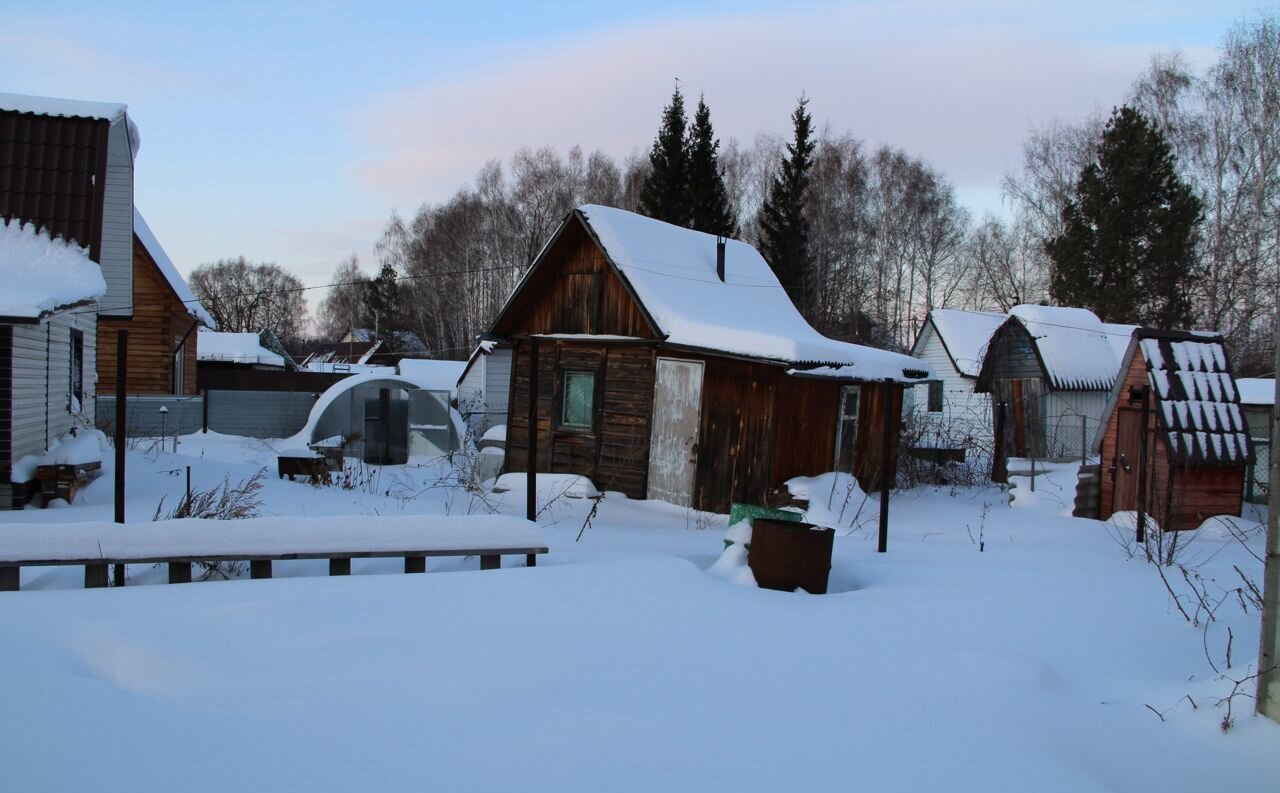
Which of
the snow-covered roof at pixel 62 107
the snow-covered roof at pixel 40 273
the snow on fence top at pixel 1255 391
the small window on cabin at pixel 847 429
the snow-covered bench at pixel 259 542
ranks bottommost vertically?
the snow-covered bench at pixel 259 542

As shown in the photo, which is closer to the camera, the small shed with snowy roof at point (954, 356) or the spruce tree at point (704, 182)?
the small shed with snowy roof at point (954, 356)

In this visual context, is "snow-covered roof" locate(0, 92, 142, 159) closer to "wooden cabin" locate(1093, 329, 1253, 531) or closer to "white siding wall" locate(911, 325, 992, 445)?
"wooden cabin" locate(1093, 329, 1253, 531)

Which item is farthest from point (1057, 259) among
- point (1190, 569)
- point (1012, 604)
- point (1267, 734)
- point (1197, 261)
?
point (1267, 734)

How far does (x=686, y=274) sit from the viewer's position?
14.9 metres

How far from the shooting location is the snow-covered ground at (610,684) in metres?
3.58

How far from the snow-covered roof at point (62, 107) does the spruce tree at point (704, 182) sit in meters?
25.7

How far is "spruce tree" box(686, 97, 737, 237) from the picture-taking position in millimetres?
36469

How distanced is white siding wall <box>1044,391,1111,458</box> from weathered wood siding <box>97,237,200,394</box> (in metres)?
21.6

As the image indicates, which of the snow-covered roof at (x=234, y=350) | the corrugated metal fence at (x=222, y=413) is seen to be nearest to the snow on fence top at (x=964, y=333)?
the corrugated metal fence at (x=222, y=413)

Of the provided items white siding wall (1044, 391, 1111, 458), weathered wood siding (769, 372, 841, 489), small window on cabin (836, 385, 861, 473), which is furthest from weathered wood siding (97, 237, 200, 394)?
white siding wall (1044, 391, 1111, 458)

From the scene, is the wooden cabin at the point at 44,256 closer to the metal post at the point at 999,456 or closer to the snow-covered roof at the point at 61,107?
the snow-covered roof at the point at 61,107

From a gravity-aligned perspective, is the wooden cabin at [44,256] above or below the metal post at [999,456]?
above

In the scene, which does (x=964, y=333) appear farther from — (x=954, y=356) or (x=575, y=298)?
(x=575, y=298)

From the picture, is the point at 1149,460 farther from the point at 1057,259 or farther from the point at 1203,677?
the point at 1057,259
